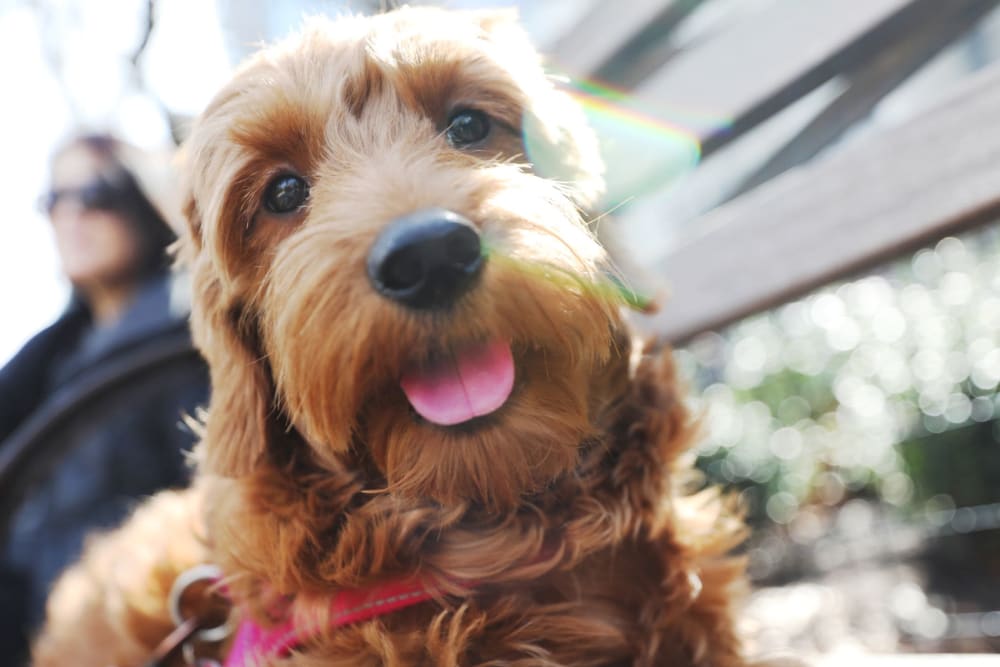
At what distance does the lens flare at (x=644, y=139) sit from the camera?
287cm

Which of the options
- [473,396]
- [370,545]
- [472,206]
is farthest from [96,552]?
[472,206]

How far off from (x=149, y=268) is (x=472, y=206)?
11.1ft

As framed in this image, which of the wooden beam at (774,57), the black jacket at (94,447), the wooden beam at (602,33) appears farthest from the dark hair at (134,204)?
the wooden beam at (774,57)

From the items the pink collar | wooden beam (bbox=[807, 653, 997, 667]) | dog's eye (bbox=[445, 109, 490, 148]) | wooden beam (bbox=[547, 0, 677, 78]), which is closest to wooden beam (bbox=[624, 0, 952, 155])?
wooden beam (bbox=[547, 0, 677, 78])

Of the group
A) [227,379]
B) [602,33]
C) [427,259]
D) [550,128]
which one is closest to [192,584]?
[227,379]

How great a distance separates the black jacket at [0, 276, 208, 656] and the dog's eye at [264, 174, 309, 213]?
143 centimetres

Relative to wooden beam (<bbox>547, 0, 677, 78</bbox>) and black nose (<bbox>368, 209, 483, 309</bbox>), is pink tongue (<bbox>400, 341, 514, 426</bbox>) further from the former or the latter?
wooden beam (<bbox>547, 0, 677, 78</bbox>)

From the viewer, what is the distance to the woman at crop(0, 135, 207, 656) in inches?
122

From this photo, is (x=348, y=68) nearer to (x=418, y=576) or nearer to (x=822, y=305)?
(x=418, y=576)

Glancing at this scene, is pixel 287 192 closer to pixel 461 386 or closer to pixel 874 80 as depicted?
pixel 461 386

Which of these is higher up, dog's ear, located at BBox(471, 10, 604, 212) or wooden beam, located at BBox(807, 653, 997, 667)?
dog's ear, located at BBox(471, 10, 604, 212)

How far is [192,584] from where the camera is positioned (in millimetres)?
2271

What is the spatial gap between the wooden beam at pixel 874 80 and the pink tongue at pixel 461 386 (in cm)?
180

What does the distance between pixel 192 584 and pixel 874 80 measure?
108 inches
